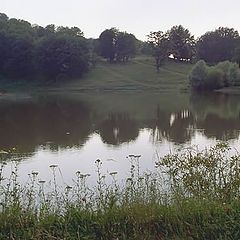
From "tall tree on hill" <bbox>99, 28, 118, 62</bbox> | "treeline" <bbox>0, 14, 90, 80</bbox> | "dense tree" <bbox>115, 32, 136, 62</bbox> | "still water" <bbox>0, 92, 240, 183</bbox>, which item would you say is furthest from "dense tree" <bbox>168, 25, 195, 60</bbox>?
"still water" <bbox>0, 92, 240, 183</bbox>

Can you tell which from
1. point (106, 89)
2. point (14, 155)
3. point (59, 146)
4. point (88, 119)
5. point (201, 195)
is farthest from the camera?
point (106, 89)

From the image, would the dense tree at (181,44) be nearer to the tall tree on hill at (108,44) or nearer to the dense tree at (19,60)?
the tall tree on hill at (108,44)

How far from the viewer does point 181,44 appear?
279ft

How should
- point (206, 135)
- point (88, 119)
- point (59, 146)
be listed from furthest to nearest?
point (88, 119) → point (206, 135) → point (59, 146)

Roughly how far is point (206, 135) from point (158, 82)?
157 ft

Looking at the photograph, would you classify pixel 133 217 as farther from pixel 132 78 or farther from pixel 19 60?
pixel 132 78

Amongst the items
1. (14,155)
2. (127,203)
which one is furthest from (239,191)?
(14,155)

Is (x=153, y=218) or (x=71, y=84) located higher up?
(x=153, y=218)

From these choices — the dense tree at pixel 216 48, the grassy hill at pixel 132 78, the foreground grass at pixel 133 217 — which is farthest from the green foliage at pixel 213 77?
the foreground grass at pixel 133 217

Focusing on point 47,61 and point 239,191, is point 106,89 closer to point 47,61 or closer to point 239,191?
point 47,61

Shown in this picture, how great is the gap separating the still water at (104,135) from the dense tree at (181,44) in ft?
161

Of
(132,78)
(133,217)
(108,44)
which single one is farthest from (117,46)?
(133,217)

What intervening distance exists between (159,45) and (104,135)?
5865 centimetres

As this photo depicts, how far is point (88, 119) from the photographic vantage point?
2966cm
